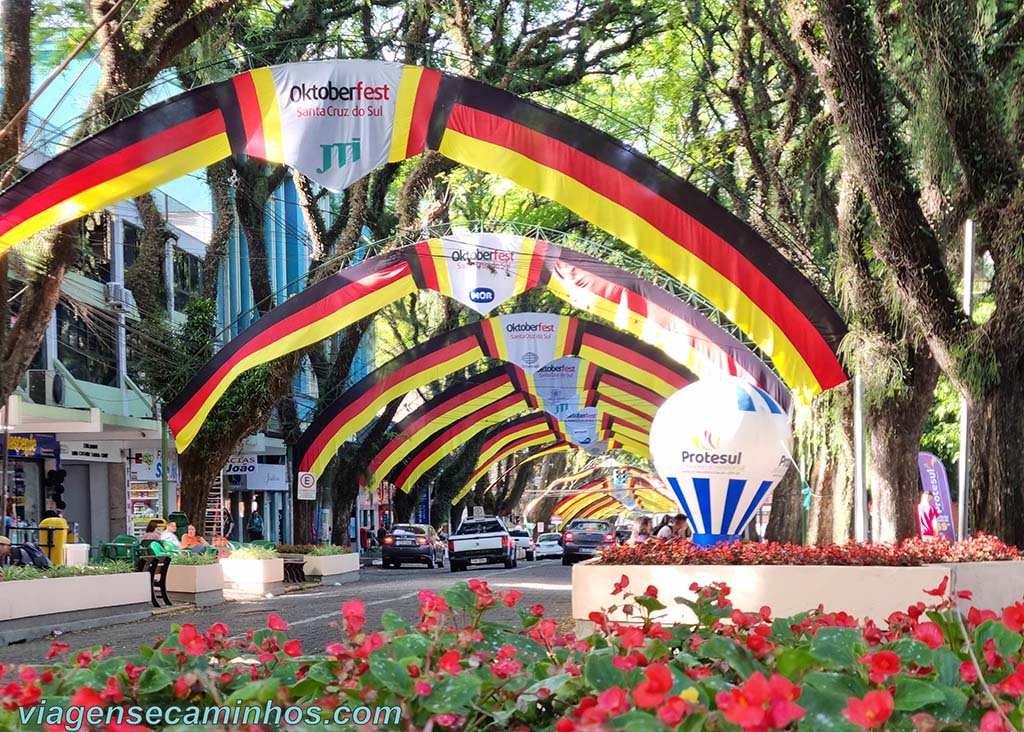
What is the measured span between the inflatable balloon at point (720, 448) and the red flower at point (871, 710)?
39.4ft

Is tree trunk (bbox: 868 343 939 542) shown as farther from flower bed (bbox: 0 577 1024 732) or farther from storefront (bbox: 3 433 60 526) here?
storefront (bbox: 3 433 60 526)

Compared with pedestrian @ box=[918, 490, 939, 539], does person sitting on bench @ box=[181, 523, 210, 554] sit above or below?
below

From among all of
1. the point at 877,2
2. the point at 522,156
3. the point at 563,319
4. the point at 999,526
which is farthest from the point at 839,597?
the point at 563,319

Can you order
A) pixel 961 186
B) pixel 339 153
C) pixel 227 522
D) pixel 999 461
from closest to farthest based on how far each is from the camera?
1. pixel 999 461
2. pixel 961 186
3. pixel 339 153
4. pixel 227 522

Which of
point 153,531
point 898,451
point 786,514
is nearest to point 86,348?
point 153,531

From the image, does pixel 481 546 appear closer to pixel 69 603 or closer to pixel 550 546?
pixel 550 546

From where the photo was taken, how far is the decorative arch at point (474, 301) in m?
26.2

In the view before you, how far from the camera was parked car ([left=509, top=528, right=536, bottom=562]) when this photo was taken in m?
49.5

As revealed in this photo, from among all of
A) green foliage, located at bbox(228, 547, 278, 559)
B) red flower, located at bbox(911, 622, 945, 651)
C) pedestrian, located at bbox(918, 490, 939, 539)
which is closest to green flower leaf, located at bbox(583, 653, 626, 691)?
red flower, located at bbox(911, 622, 945, 651)

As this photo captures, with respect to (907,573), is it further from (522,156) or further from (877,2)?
(522,156)

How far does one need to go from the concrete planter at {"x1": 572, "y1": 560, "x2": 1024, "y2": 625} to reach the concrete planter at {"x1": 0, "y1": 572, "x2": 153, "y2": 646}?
7811 millimetres

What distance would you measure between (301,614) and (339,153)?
21.1 feet

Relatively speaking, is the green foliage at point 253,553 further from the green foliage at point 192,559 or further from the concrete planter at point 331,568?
the green foliage at point 192,559

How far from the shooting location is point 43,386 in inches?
1031
